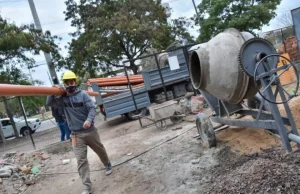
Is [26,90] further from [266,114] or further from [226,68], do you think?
[266,114]

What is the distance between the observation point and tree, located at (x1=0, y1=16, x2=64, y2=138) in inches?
574

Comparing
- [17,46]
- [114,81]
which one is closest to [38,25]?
[17,46]

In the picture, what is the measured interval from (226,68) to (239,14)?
17.5m

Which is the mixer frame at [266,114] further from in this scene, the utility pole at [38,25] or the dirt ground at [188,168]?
the utility pole at [38,25]

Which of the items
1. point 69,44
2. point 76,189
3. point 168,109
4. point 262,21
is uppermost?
point 69,44

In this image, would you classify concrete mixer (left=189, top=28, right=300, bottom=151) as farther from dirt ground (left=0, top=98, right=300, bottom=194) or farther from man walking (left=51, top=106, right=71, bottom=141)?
man walking (left=51, top=106, right=71, bottom=141)

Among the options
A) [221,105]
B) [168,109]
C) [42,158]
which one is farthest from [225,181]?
[42,158]

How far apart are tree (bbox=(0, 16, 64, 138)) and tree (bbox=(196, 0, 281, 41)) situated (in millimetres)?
10902

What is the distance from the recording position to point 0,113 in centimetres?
2177

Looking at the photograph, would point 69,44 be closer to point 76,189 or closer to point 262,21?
point 262,21

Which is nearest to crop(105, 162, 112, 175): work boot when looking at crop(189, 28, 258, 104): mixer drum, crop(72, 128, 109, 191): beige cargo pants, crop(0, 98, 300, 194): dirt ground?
crop(0, 98, 300, 194): dirt ground

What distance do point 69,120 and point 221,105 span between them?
2701mm

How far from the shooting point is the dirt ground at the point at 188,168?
10.7ft

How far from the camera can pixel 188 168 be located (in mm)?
4582
